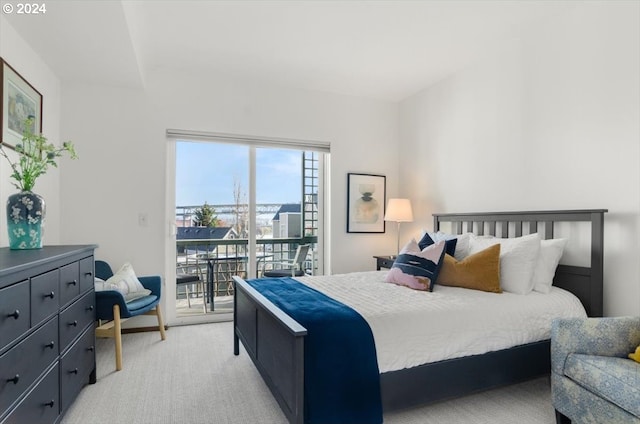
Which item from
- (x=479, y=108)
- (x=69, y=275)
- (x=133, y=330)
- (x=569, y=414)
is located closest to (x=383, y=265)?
(x=479, y=108)

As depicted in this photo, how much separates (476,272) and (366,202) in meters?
2.15

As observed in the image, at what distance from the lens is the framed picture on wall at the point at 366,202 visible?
4.48 metres

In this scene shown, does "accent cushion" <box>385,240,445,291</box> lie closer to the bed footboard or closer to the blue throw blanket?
the blue throw blanket

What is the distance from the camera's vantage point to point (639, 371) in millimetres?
1620

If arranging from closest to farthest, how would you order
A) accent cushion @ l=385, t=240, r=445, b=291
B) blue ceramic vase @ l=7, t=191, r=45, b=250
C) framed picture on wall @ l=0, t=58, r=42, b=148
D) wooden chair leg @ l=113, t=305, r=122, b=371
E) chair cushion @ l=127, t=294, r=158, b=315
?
blue ceramic vase @ l=7, t=191, r=45, b=250, framed picture on wall @ l=0, t=58, r=42, b=148, accent cushion @ l=385, t=240, r=445, b=291, wooden chair leg @ l=113, t=305, r=122, b=371, chair cushion @ l=127, t=294, r=158, b=315

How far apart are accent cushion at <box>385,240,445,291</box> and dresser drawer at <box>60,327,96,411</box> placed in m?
2.10

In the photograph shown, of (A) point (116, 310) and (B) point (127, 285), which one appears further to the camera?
(B) point (127, 285)

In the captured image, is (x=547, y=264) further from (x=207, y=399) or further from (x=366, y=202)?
(x=207, y=399)

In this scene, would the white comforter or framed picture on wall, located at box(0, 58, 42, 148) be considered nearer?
the white comforter

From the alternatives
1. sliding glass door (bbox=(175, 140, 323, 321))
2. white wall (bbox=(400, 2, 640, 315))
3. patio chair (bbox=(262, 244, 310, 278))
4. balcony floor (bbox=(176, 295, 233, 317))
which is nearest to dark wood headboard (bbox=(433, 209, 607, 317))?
white wall (bbox=(400, 2, 640, 315))

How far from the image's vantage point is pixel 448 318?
6.70ft

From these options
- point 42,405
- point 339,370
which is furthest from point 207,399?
point 339,370

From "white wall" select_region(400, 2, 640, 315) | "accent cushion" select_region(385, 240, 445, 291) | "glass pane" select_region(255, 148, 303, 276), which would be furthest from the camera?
"glass pane" select_region(255, 148, 303, 276)

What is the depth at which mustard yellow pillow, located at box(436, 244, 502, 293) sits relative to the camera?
8.19ft
